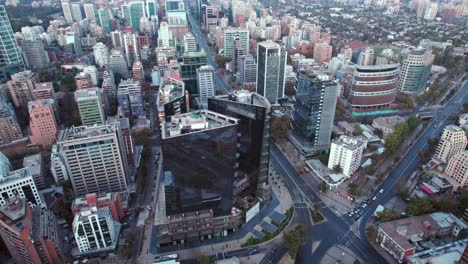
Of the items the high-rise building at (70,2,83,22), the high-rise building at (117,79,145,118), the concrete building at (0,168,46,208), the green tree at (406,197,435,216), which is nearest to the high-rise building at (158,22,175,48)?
the high-rise building at (117,79,145,118)

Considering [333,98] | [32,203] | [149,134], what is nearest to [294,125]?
[333,98]

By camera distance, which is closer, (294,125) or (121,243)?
(121,243)

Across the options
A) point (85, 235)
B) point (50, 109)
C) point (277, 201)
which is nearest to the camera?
point (85, 235)

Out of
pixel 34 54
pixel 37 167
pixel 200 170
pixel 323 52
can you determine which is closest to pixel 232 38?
pixel 323 52

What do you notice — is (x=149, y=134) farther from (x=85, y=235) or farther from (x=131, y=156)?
(x=85, y=235)

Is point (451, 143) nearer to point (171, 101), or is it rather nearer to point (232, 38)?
point (171, 101)

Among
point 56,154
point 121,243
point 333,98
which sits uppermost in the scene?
point 333,98

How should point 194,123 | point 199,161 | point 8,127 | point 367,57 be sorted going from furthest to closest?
point 367,57, point 8,127, point 199,161, point 194,123
